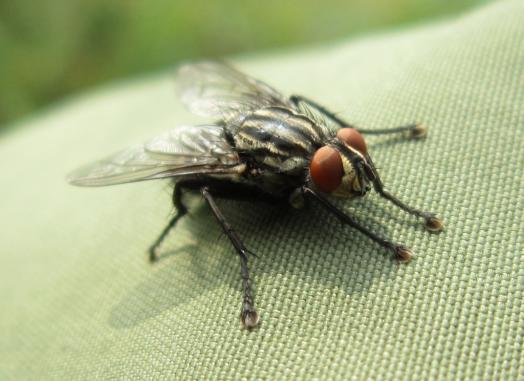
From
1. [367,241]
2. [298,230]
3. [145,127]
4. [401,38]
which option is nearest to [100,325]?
[298,230]

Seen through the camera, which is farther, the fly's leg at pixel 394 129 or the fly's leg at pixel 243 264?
the fly's leg at pixel 394 129

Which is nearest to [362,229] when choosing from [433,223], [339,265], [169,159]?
[339,265]

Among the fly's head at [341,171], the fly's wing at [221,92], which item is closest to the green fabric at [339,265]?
the fly's head at [341,171]

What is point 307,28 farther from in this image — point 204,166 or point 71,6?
point 204,166

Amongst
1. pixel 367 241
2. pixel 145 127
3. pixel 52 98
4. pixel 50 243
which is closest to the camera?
pixel 367 241

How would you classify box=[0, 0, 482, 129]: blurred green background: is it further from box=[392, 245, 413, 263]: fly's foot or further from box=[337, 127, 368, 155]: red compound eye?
box=[392, 245, 413, 263]: fly's foot

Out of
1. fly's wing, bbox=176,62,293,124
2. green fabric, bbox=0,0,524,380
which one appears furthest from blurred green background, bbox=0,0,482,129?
fly's wing, bbox=176,62,293,124

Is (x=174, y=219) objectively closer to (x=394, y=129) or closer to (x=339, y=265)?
(x=339, y=265)

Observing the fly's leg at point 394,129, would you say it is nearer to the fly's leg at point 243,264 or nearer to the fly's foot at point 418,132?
the fly's foot at point 418,132
